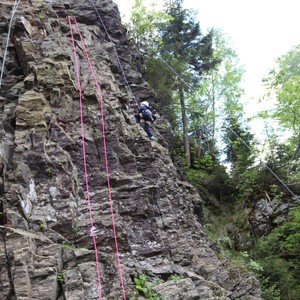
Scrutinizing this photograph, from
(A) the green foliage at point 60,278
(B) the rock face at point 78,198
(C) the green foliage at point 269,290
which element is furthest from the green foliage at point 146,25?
(A) the green foliage at point 60,278

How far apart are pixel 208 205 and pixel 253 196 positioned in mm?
2153

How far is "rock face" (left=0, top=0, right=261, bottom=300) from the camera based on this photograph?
6.19m

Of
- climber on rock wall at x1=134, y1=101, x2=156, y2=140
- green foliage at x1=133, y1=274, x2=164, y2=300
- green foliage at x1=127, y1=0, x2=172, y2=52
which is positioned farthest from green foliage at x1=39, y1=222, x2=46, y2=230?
green foliage at x1=127, y1=0, x2=172, y2=52

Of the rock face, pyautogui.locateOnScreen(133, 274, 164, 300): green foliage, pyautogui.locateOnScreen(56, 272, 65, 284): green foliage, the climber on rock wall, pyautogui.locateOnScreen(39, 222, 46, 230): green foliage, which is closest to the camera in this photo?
pyautogui.locateOnScreen(56, 272, 65, 284): green foliage

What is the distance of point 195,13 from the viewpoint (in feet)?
78.0

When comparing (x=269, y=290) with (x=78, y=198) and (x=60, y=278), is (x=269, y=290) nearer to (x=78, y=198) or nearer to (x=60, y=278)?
(x=78, y=198)

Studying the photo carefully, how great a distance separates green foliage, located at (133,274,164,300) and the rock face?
5.7 inches

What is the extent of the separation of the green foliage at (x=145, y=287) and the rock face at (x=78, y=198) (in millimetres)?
145

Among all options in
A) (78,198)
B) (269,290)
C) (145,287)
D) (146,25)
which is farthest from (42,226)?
(146,25)

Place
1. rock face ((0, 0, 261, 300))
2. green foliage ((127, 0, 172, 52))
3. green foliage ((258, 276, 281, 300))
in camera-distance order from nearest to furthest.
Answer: rock face ((0, 0, 261, 300))
green foliage ((258, 276, 281, 300))
green foliage ((127, 0, 172, 52))

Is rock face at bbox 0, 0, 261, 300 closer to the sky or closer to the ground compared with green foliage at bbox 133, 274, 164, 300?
closer to the sky

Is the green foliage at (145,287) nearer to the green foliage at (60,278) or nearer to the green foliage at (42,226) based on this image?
the green foliage at (60,278)

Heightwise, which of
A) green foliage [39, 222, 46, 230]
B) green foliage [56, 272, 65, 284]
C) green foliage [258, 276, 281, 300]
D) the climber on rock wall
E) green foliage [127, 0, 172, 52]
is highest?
green foliage [127, 0, 172, 52]

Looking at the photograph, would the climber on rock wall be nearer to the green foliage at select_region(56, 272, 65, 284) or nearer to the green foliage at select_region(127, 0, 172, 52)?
the green foliage at select_region(56, 272, 65, 284)
